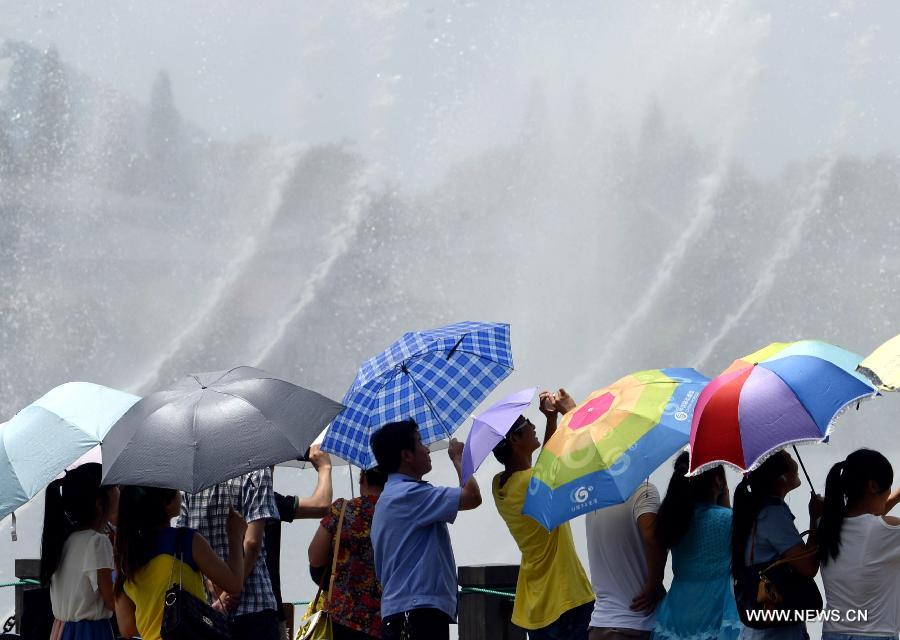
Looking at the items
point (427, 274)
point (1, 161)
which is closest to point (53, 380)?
point (1, 161)

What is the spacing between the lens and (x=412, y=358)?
4.37m

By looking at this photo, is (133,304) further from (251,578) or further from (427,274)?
(251,578)

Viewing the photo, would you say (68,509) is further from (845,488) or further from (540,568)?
(845,488)

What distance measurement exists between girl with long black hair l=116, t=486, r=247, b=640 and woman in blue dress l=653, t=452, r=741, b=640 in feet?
3.94

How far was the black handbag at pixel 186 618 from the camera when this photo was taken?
11.3 feet

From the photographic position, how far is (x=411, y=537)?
3.88 m

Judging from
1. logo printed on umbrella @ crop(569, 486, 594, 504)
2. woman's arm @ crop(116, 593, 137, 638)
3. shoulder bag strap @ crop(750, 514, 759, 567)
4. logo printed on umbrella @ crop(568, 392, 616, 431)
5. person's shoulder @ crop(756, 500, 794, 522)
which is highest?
logo printed on umbrella @ crop(568, 392, 616, 431)

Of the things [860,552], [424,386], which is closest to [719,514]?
[860,552]

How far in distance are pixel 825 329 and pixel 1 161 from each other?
35.5 ft

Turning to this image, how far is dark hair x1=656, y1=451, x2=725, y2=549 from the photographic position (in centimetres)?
378

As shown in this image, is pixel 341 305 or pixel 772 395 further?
pixel 341 305

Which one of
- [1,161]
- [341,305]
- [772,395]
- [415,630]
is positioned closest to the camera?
[772,395]

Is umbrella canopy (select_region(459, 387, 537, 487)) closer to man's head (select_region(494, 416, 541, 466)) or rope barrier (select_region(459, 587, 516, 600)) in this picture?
man's head (select_region(494, 416, 541, 466))

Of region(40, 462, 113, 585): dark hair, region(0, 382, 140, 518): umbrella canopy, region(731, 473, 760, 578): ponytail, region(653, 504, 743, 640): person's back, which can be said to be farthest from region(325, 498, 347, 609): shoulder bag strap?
region(731, 473, 760, 578): ponytail
